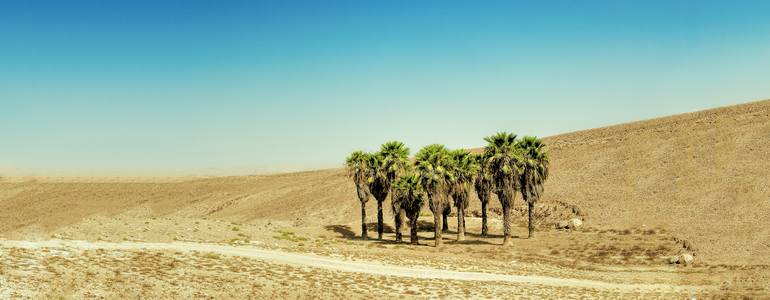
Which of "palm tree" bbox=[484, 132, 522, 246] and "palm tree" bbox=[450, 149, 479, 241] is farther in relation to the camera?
"palm tree" bbox=[450, 149, 479, 241]

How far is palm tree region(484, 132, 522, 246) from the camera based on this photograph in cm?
5703

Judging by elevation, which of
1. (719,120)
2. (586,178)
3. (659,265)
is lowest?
(659,265)

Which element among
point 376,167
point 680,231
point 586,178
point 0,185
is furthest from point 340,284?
point 0,185

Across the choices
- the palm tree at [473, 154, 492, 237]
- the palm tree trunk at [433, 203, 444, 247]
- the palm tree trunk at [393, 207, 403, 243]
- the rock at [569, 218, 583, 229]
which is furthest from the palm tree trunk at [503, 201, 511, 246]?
the rock at [569, 218, 583, 229]

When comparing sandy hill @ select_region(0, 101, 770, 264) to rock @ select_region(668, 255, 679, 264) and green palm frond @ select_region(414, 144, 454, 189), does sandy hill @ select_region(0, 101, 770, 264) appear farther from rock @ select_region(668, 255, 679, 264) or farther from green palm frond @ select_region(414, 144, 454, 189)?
green palm frond @ select_region(414, 144, 454, 189)

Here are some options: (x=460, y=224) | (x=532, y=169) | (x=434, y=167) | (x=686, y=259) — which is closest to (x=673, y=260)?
(x=686, y=259)

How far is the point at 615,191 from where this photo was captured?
266 ft

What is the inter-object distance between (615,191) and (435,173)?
135 feet

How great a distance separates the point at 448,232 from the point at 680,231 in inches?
1021

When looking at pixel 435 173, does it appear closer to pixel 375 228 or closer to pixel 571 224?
pixel 375 228

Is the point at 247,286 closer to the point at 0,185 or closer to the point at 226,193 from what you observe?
the point at 226,193

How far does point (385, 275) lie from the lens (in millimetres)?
34312

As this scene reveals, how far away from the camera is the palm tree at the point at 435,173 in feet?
171

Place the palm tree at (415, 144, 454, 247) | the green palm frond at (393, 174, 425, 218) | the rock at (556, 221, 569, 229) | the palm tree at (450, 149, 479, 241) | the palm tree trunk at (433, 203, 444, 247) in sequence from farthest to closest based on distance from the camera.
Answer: the rock at (556, 221, 569, 229) < the palm tree at (450, 149, 479, 241) < the green palm frond at (393, 174, 425, 218) < the palm tree trunk at (433, 203, 444, 247) < the palm tree at (415, 144, 454, 247)
